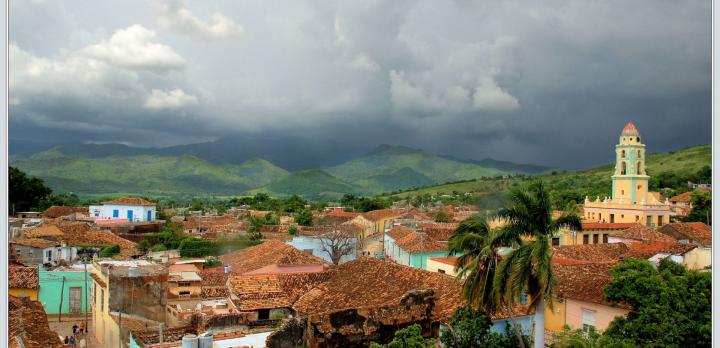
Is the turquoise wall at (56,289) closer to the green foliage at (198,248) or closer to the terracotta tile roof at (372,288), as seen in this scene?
the terracotta tile roof at (372,288)

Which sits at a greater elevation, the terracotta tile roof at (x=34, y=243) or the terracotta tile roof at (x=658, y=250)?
the terracotta tile roof at (x=658, y=250)

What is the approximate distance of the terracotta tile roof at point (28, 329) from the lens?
28.5ft

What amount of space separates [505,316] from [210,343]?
6344 millimetres

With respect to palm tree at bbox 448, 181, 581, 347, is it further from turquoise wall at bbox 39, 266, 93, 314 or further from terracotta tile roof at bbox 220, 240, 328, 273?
turquoise wall at bbox 39, 266, 93, 314

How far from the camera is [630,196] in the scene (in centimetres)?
4384

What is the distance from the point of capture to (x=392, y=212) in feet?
175

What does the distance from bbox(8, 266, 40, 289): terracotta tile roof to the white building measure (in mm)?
Answer: 35241

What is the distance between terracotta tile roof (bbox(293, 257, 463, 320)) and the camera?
13.6m

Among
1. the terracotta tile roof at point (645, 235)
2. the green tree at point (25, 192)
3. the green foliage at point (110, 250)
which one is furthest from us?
the green tree at point (25, 192)

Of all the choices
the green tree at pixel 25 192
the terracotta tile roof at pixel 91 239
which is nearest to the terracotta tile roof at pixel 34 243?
the terracotta tile roof at pixel 91 239

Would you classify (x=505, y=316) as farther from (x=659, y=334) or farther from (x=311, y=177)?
(x=311, y=177)

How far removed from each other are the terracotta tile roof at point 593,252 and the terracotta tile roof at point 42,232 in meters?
23.9

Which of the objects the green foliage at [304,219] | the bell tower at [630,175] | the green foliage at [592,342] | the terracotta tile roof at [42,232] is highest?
the bell tower at [630,175]

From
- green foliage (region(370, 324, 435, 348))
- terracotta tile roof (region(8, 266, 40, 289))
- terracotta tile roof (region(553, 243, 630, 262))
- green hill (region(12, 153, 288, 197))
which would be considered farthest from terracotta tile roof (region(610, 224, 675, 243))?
green hill (region(12, 153, 288, 197))
